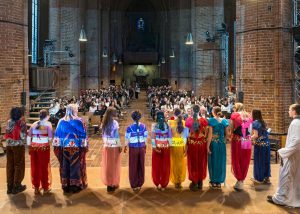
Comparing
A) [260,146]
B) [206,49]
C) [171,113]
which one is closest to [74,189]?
[260,146]

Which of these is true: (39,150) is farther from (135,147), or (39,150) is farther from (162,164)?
(162,164)

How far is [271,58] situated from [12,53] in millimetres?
8067

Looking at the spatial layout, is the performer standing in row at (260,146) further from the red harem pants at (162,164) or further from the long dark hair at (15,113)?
the long dark hair at (15,113)

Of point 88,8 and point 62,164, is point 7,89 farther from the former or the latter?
point 88,8

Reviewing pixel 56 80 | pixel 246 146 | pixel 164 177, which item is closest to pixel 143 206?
pixel 164 177

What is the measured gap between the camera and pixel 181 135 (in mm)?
7301

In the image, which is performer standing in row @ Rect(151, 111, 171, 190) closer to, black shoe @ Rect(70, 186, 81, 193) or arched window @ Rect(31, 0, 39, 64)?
black shoe @ Rect(70, 186, 81, 193)

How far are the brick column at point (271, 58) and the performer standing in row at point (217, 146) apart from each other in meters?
5.15

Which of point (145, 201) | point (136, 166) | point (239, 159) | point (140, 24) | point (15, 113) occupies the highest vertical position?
point (140, 24)

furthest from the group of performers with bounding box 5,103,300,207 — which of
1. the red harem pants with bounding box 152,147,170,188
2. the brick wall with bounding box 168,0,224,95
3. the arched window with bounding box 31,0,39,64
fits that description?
the arched window with bounding box 31,0,39,64

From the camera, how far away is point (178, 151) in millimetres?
7316

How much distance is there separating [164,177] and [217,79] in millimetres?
17957

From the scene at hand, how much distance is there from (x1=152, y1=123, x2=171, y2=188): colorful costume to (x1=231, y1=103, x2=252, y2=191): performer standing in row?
1.27 metres

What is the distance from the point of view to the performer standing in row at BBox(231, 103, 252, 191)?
7.35 meters
